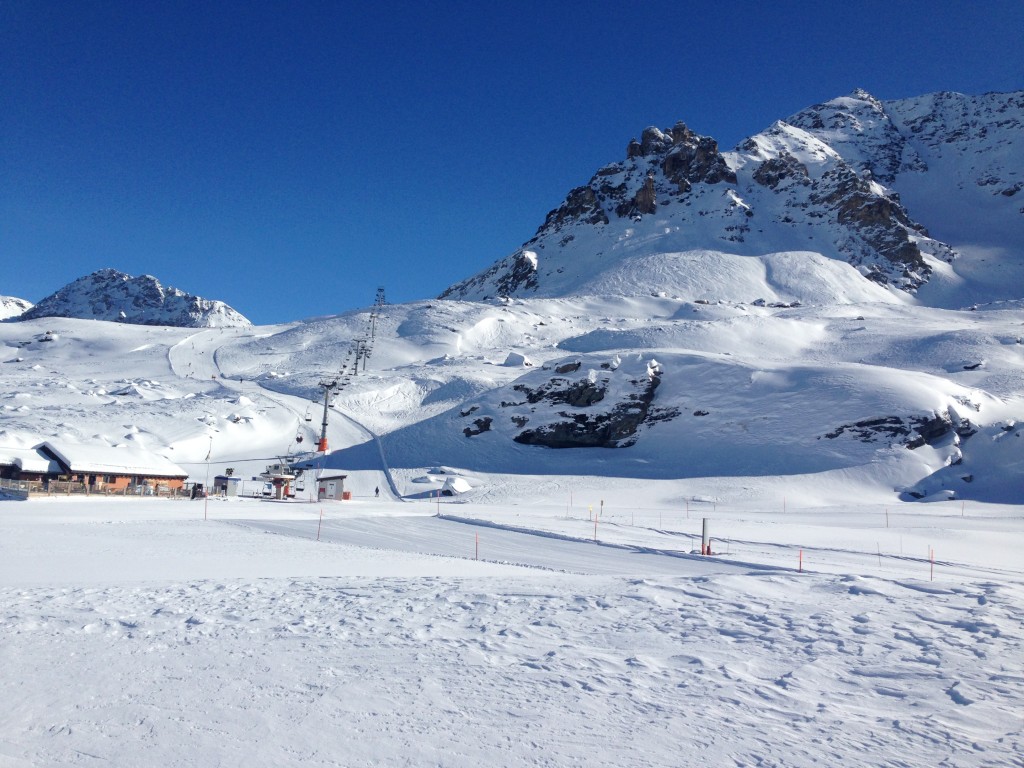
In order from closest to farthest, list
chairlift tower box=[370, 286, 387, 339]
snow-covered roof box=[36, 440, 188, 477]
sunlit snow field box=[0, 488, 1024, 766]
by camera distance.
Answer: sunlit snow field box=[0, 488, 1024, 766] < snow-covered roof box=[36, 440, 188, 477] < chairlift tower box=[370, 286, 387, 339]

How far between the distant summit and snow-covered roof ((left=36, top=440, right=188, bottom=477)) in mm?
103709

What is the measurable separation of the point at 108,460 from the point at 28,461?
13.8ft

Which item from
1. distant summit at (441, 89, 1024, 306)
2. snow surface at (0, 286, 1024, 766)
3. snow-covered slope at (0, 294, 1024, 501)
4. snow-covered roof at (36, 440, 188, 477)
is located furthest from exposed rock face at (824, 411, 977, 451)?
distant summit at (441, 89, 1024, 306)

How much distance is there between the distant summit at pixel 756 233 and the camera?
145000 mm

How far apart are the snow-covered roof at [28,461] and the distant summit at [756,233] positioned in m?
109

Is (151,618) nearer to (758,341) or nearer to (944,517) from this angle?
(944,517)

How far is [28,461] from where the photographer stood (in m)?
39.8

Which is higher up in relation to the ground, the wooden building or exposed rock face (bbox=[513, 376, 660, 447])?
exposed rock face (bbox=[513, 376, 660, 447])

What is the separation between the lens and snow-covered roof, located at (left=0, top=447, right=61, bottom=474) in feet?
129

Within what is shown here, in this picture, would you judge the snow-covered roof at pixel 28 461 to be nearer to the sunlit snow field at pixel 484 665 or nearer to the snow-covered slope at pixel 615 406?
the snow-covered slope at pixel 615 406

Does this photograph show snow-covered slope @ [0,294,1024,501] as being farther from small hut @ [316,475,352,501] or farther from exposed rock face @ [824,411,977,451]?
small hut @ [316,475,352,501]

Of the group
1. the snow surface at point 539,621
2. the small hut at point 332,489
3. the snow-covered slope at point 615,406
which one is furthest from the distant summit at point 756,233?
the snow surface at point 539,621

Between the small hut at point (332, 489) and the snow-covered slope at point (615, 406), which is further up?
the snow-covered slope at point (615, 406)

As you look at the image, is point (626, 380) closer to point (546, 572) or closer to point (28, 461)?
point (28, 461)
